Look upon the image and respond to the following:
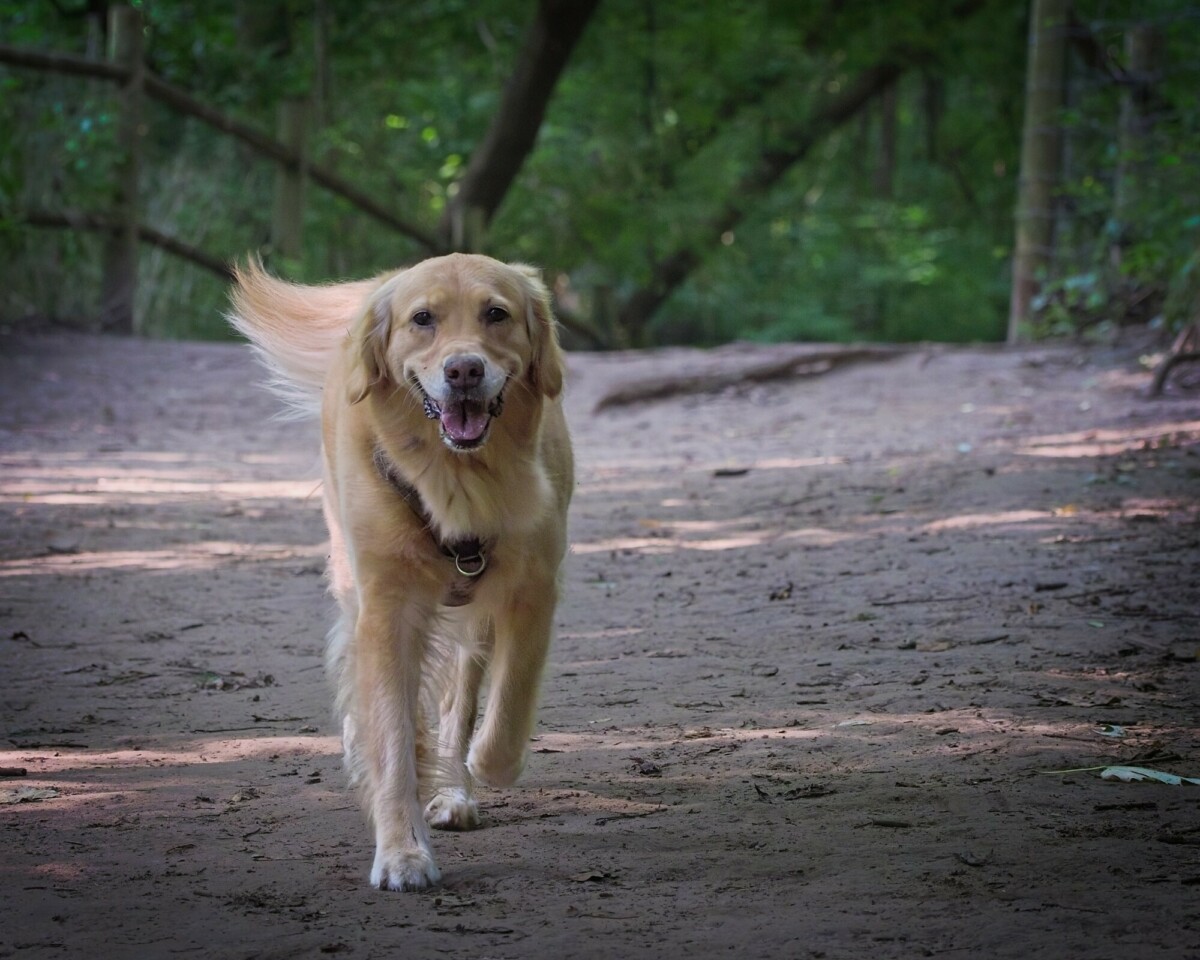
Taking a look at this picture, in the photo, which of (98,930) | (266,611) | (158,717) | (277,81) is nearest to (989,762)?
(98,930)

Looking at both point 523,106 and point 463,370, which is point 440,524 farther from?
point 523,106

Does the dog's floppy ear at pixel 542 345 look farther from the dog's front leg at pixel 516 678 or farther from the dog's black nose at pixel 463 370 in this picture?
the dog's front leg at pixel 516 678

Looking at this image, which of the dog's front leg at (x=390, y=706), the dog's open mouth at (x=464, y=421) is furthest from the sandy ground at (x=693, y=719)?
the dog's open mouth at (x=464, y=421)

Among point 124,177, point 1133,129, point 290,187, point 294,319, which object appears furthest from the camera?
point 290,187

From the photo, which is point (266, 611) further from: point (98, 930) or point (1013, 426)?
point (1013, 426)

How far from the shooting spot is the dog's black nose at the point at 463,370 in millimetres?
3617

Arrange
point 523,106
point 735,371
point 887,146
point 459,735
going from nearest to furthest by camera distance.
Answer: point 459,735
point 735,371
point 523,106
point 887,146

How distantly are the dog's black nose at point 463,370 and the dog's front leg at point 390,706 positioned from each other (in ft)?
1.98

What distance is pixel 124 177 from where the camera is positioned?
13508 millimetres

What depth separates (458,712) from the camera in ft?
14.3

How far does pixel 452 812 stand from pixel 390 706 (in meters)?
0.40

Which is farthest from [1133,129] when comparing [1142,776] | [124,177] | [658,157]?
[1142,776]

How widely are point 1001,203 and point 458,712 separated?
81.3 ft

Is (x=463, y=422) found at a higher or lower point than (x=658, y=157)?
lower
